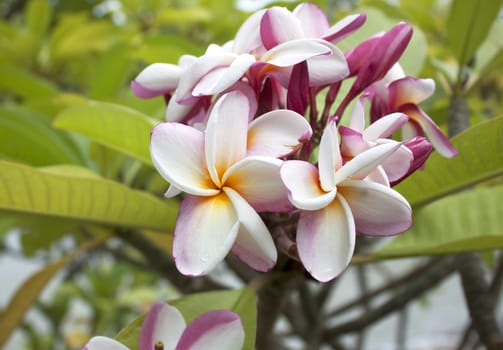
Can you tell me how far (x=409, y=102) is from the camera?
0.51 m

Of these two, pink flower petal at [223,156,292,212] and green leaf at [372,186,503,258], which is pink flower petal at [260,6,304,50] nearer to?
pink flower petal at [223,156,292,212]

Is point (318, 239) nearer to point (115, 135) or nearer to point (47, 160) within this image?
point (115, 135)

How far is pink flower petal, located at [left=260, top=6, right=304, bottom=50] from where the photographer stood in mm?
455

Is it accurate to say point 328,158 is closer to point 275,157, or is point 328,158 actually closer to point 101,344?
point 275,157

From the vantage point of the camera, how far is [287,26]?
0.46 metres

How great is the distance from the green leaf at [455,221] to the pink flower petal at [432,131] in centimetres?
16

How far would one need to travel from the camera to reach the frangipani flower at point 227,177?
368 millimetres

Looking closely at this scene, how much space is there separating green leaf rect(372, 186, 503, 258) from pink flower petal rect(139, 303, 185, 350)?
0.26 metres

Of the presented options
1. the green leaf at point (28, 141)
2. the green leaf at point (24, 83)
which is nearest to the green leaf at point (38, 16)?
the green leaf at point (24, 83)

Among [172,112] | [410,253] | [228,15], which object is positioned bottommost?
[228,15]

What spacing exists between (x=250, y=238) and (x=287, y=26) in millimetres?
170

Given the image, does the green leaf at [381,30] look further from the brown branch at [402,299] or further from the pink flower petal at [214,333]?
the brown branch at [402,299]

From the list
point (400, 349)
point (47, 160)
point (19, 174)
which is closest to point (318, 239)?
point (19, 174)

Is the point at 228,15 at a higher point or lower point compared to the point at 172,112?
lower
